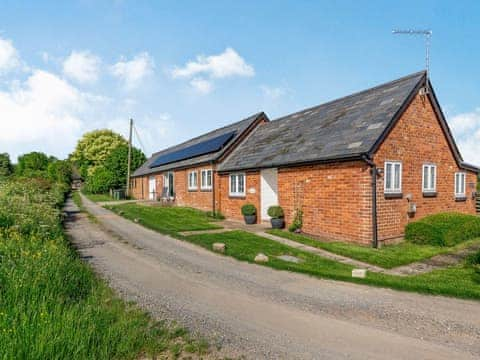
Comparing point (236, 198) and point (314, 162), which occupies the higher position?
point (314, 162)

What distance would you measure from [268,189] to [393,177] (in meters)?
6.09

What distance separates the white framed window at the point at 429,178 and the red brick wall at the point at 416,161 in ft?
0.88

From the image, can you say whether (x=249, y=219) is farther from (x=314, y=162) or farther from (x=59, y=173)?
(x=59, y=173)

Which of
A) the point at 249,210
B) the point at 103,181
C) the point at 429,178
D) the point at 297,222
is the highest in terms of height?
the point at 429,178

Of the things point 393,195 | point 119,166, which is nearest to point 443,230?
point 393,195

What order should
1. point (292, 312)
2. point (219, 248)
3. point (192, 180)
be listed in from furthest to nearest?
1. point (192, 180)
2. point (219, 248)
3. point (292, 312)

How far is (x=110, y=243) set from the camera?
38.0ft

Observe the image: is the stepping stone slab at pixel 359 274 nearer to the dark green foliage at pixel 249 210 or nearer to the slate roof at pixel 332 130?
the slate roof at pixel 332 130

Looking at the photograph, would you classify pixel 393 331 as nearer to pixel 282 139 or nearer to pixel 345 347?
pixel 345 347

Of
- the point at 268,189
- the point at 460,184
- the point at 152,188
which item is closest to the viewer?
the point at 460,184

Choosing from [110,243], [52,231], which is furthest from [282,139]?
[52,231]

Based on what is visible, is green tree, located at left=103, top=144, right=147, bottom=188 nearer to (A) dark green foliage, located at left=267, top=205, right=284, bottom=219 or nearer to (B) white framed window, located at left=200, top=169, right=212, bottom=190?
(B) white framed window, located at left=200, top=169, right=212, bottom=190

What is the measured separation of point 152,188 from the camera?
33312 mm

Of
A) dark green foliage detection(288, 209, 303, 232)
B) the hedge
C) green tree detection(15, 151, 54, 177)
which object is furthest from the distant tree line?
the hedge
